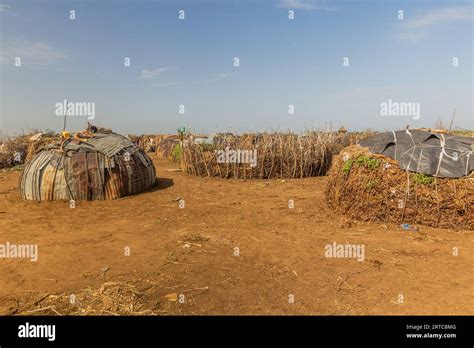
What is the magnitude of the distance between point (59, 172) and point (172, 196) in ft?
10.5

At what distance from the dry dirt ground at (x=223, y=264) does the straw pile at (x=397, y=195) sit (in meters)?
0.28

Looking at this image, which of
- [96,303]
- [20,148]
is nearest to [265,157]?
[96,303]

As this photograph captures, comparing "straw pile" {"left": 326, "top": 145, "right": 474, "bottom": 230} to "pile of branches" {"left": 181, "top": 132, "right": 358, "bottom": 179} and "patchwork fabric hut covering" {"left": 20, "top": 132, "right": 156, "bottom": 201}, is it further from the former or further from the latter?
"patchwork fabric hut covering" {"left": 20, "top": 132, "right": 156, "bottom": 201}

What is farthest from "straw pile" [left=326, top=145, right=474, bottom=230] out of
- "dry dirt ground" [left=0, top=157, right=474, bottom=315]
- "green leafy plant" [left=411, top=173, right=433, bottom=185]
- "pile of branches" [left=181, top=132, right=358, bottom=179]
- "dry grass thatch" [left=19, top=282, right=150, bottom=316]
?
"pile of branches" [left=181, top=132, right=358, bottom=179]

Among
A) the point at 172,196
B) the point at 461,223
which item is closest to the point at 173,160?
the point at 172,196

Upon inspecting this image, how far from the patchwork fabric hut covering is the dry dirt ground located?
0.64 m

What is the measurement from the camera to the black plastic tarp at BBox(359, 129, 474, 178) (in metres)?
6.97

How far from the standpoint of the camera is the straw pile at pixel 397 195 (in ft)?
22.3

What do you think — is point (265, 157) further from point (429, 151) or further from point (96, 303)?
point (96, 303)

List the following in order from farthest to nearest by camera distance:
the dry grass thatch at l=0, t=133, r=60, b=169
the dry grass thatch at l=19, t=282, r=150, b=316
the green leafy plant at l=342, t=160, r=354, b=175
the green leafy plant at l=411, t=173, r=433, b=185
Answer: the dry grass thatch at l=0, t=133, r=60, b=169 → the green leafy plant at l=342, t=160, r=354, b=175 → the green leafy plant at l=411, t=173, r=433, b=185 → the dry grass thatch at l=19, t=282, r=150, b=316

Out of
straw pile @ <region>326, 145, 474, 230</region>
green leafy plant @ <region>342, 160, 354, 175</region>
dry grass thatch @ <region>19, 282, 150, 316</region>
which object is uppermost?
green leafy plant @ <region>342, 160, 354, 175</region>

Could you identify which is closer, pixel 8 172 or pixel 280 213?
pixel 280 213
